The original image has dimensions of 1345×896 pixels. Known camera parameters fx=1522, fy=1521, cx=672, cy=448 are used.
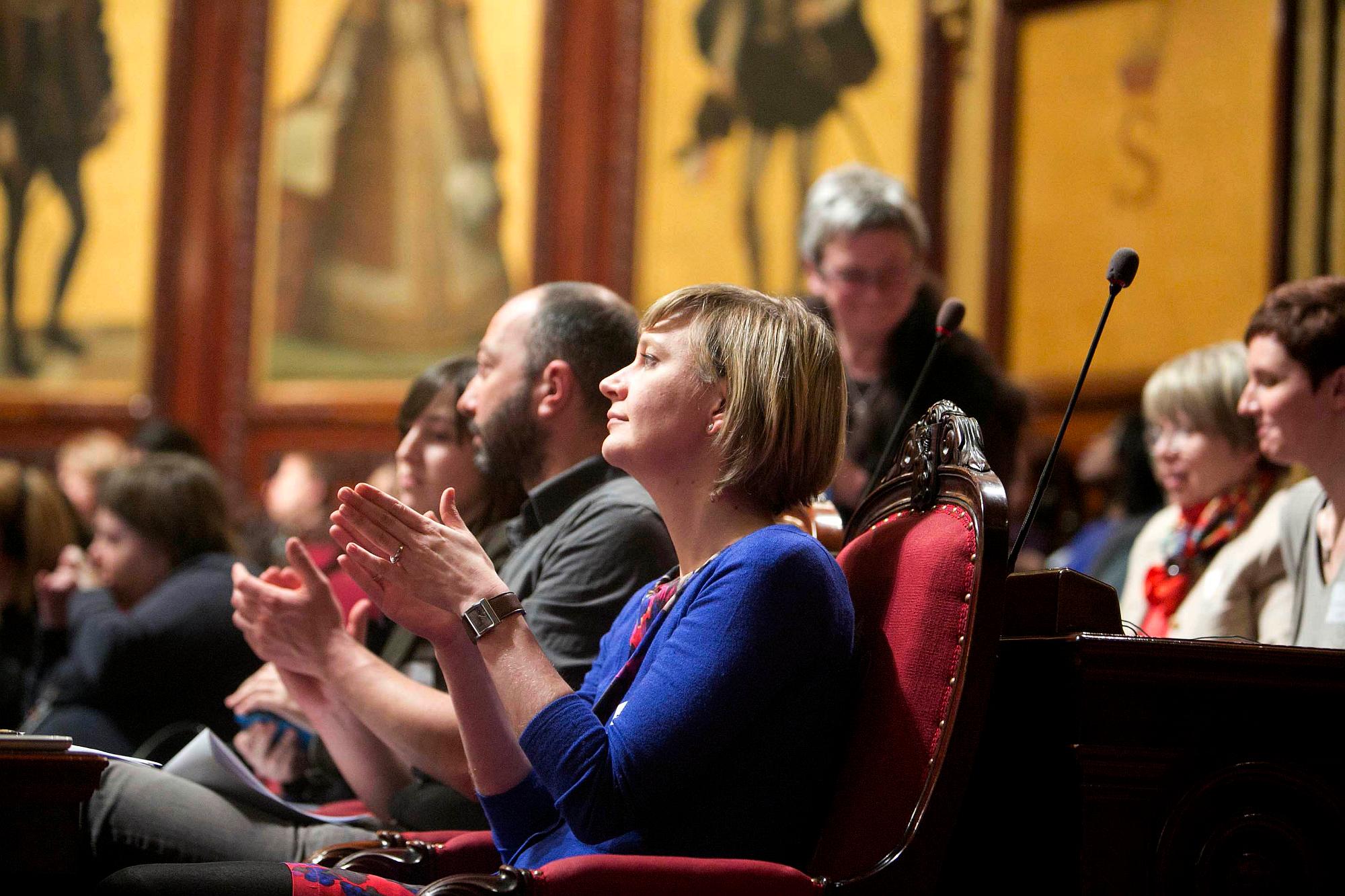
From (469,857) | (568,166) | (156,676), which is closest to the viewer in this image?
(469,857)

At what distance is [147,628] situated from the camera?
3.45m

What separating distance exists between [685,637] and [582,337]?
3.12ft

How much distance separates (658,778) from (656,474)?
42 centimetres

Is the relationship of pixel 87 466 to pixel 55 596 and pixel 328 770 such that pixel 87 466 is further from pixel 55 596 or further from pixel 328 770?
pixel 328 770

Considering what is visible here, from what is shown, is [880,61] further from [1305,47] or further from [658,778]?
[658,778]

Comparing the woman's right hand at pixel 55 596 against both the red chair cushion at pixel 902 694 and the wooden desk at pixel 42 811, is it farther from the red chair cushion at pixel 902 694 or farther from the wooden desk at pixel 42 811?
the red chair cushion at pixel 902 694

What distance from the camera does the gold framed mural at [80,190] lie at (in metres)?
8.13

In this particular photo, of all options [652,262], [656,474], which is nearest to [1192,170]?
[652,262]

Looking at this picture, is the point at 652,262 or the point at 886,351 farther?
the point at 652,262

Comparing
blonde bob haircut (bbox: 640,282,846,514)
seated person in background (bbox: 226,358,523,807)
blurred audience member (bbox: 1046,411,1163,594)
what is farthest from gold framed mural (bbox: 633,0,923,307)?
blonde bob haircut (bbox: 640,282,846,514)

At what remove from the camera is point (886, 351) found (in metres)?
3.56

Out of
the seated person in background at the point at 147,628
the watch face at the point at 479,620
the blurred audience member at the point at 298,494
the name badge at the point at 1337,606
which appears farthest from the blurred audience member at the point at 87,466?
the name badge at the point at 1337,606

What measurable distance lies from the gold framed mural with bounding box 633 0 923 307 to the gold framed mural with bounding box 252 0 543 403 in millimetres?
738

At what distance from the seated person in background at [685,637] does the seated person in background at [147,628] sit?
5.09 feet
